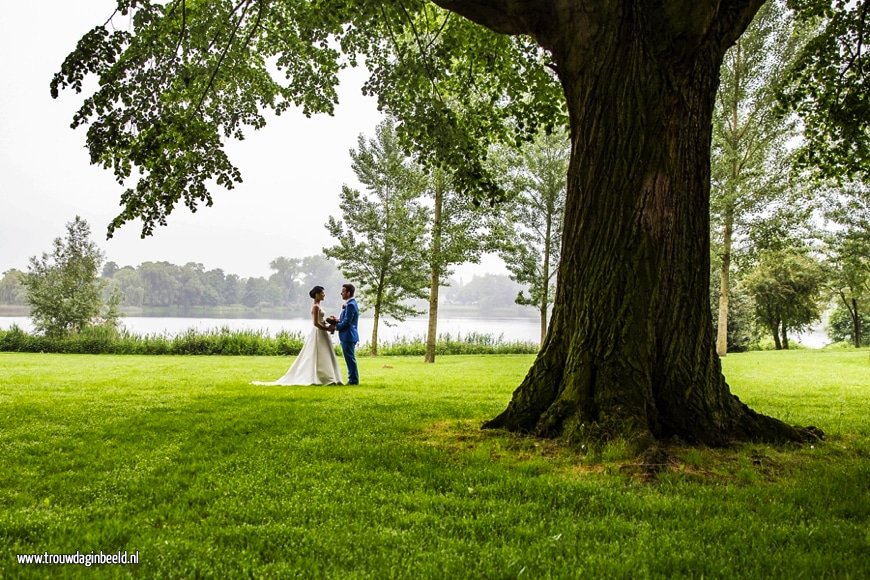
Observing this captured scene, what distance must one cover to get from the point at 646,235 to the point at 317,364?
317 inches

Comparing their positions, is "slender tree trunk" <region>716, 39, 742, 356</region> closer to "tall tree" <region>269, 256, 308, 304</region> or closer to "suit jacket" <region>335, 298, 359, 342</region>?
"suit jacket" <region>335, 298, 359, 342</region>

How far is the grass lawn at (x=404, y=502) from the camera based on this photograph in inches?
110

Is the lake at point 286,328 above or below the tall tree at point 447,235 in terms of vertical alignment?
below

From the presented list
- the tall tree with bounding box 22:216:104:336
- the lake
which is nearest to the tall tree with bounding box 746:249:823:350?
the lake

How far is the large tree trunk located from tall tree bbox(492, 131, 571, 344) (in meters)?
19.1

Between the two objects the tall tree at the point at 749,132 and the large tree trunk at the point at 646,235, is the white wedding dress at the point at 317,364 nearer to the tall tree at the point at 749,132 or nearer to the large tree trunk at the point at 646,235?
the large tree trunk at the point at 646,235

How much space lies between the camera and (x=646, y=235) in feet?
16.9

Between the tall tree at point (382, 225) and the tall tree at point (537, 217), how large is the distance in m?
4.37

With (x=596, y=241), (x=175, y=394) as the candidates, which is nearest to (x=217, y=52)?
(x=175, y=394)

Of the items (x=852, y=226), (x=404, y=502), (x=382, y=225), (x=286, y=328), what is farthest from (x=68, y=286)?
(x=852, y=226)

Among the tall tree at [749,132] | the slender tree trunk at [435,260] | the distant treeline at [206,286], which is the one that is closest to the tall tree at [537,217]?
the slender tree trunk at [435,260]

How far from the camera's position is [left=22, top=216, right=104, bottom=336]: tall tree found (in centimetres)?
2886

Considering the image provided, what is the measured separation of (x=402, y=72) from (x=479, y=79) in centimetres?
226

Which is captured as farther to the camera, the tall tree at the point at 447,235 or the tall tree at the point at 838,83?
the tall tree at the point at 447,235
